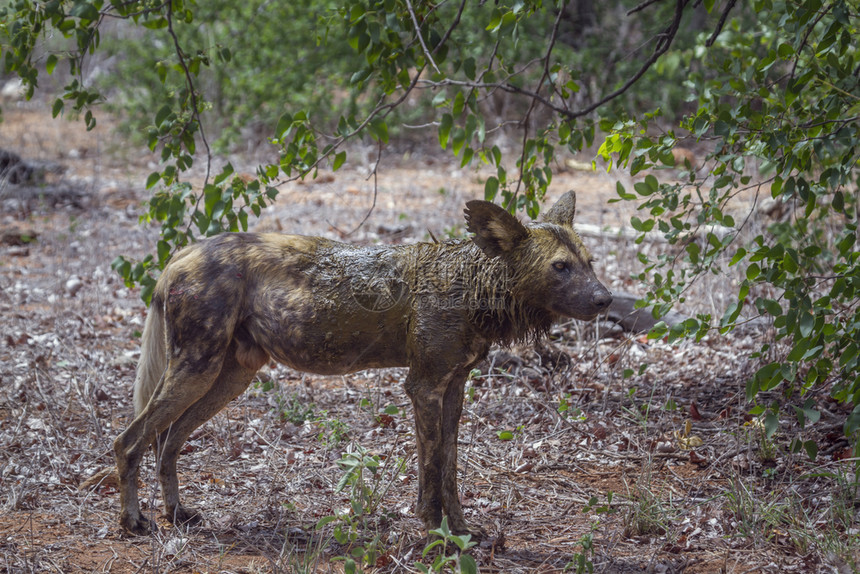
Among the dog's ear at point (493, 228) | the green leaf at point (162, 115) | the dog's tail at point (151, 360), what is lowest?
the dog's tail at point (151, 360)

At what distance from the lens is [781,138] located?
3.99 meters

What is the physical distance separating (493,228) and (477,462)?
186 centimetres

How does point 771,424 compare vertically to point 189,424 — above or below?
above

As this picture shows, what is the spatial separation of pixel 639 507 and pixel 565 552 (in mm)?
456

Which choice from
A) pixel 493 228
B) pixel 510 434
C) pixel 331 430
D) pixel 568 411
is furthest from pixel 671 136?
pixel 331 430

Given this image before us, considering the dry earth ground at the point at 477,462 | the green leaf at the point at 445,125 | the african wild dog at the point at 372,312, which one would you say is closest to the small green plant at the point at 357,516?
the dry earth ground at the point at 477,462

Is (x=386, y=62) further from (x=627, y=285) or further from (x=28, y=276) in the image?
(x=28, y=276)

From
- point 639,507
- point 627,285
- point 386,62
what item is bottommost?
point 639,507

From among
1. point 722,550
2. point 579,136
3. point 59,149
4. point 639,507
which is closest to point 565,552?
point 639,507

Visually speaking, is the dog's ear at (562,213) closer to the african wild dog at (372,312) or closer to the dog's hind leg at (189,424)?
the african wild dog at (372,312)

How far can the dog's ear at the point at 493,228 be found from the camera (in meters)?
3.75

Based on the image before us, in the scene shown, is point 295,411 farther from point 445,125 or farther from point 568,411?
point 445,125

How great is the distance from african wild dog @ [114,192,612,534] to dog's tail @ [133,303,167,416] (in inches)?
4.4

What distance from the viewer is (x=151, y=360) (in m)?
4.46
